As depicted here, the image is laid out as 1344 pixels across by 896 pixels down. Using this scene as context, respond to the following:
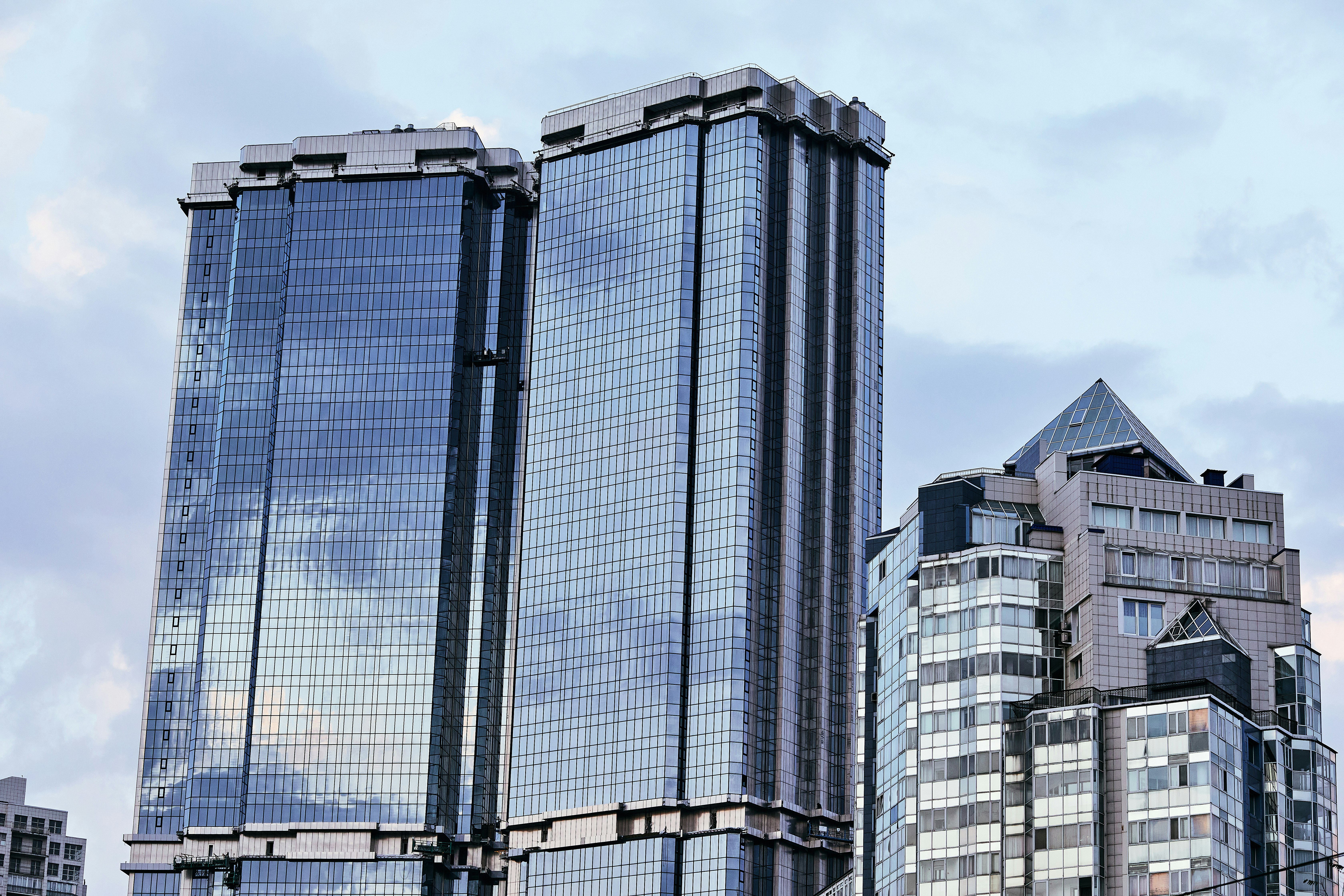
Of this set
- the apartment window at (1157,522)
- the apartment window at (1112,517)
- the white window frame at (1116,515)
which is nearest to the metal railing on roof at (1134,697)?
the white window frame at (1116,515)

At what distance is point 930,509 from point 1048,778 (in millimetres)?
29037

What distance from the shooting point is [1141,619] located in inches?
7131

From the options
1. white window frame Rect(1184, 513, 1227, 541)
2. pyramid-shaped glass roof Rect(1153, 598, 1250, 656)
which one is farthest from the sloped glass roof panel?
pyramid-shaped glass roof Rect(1153, 598, 1250, 656)

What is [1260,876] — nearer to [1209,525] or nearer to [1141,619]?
[1141,619]

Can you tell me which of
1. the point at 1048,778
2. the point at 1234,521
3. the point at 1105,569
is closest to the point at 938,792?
the point at 1048,778

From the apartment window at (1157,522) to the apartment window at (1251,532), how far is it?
5189 millimetres

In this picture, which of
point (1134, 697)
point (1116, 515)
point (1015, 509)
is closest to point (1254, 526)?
point (1116, 515)

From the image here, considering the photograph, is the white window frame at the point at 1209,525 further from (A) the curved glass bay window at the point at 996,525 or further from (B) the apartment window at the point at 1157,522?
(A) the curved glass bay window at the point at 996,525

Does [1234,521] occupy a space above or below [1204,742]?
above

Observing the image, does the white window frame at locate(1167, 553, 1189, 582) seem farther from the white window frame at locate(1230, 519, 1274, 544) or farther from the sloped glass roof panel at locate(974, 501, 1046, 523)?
the sloped glass roof panel at locate(974, 501, 1046, 523)

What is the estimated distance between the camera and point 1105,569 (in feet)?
598

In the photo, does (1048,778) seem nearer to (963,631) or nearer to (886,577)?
(963,631)

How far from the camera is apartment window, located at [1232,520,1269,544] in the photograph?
189 metres

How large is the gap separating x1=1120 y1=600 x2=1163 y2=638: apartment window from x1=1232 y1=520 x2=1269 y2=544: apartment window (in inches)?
456
